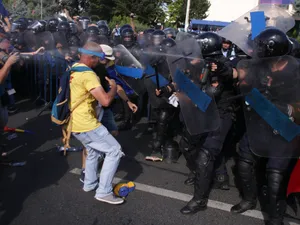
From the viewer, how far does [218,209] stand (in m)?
3.40

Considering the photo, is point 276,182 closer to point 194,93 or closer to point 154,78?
point 194,93

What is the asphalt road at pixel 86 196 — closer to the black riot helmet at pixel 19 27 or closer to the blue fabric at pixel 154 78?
the blue fabric at pixel 154 78

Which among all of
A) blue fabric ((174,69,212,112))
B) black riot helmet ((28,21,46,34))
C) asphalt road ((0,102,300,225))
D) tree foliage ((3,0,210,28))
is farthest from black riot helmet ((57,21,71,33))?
tree foliage ((3,0,210,28))

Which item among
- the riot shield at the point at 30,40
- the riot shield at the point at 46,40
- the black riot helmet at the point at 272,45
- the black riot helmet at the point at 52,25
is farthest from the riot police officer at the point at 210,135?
the black riot helmet at the point at 52,25

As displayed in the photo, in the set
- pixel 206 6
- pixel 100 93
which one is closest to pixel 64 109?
pixel 100 93

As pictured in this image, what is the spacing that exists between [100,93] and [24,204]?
1.42m

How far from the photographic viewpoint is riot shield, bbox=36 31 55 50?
6.58 metres

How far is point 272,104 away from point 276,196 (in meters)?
0.89

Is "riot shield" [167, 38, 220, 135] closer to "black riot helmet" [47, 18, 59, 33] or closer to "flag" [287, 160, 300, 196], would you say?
"flag" [287, 160, 300, 196]

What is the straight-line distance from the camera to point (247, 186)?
3.27 metres

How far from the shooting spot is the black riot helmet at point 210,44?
3.25 m

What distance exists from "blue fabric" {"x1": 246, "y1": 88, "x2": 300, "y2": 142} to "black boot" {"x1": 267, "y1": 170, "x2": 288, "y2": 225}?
1.38ft

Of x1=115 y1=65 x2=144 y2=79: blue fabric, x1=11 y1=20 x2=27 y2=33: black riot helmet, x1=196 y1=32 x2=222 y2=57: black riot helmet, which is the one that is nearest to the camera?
x1=196 y1=32 x2=222 y2=57: black riot helmet

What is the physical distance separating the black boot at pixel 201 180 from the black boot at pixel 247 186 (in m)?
0.31
